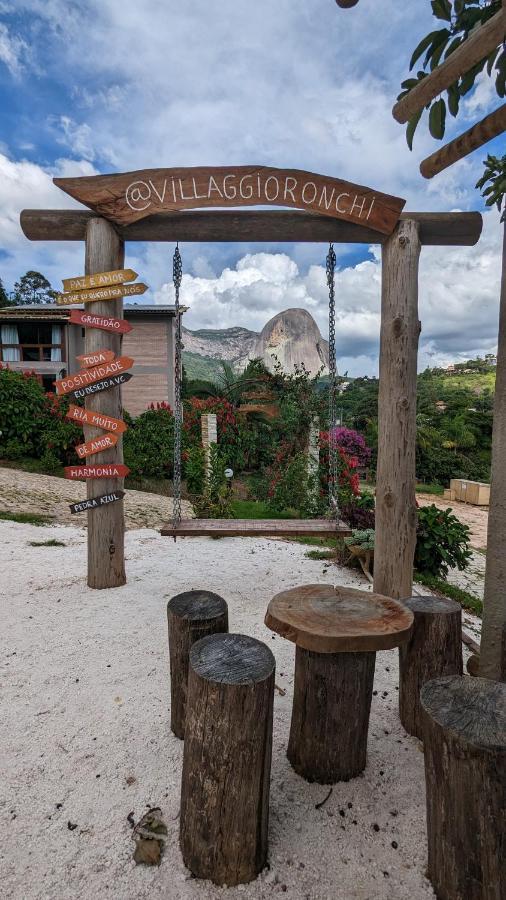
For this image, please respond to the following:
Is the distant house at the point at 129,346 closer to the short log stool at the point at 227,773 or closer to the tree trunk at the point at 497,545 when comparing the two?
the tree trunk at the point at 497,545

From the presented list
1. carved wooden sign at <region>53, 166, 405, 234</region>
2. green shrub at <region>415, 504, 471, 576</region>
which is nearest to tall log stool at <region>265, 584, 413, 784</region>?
carved wooden sign at <region>53, 166, 405, 234</region>

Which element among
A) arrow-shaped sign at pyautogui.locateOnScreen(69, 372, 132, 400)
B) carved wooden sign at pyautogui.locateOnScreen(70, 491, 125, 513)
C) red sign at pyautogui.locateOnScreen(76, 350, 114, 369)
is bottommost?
carved wooden sign at pyautogui.locateOnScreen(70, 491, 125, 513)

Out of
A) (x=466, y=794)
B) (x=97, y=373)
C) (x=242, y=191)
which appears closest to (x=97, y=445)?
(x=97, y=373)

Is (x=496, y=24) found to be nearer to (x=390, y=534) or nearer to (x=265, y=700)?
(x=265, y=700)

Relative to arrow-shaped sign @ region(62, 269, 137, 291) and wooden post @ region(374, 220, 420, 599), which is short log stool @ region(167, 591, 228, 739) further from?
arrow-shaped sign @ region(62, 269, 137, 291)

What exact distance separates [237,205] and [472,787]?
4051 mm

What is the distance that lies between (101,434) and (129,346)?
577 inches

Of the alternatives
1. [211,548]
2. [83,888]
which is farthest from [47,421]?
[83,888]

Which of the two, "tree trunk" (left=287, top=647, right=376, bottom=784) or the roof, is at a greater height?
the roof

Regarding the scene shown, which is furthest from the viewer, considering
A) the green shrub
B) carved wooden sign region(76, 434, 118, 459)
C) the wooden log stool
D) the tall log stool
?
the green shrub

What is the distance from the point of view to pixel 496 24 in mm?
1844

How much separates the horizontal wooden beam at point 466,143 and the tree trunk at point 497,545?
544mm

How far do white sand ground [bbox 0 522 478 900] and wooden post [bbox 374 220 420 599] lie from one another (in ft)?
2.82

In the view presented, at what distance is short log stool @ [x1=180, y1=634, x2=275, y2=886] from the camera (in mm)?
1612
